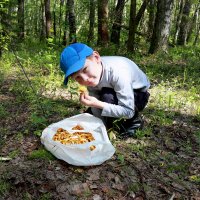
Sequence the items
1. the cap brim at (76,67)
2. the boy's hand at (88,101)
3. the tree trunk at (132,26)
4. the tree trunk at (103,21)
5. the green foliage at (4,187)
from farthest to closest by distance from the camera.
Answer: the tree trunk at (103,21) → the tree trunk at (132,26) → the boy's hand at (88,101) → the cap brim at (76,67) → the green foliage at (4,187)

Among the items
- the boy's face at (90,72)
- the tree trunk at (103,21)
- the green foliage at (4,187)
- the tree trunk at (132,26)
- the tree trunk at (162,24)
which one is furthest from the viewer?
the tree trunk at (103,21)

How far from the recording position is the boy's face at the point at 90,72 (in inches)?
119

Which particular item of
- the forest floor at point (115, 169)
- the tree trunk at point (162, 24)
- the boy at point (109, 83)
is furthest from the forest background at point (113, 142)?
the tree trunk at point (162, 24)

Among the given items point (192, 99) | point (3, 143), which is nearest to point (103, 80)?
point (3, 143)

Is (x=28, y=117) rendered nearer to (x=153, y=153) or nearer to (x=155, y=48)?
(x=153, y=153)

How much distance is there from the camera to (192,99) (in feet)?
16.5

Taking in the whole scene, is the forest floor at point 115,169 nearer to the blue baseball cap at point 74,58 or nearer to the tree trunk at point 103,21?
the blue baseball cap at point 74,58

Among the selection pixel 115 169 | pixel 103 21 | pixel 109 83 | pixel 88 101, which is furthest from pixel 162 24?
pixel 115 169

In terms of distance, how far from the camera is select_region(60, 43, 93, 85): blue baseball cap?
2.91m

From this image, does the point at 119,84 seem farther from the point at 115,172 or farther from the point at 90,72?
the point at 115,172

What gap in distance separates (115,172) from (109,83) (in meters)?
0.91

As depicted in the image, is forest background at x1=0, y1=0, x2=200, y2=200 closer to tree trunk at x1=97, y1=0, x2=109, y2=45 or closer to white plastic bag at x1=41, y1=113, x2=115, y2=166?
white plastic bag at x1=41, y1=113, x2=115, y2=166

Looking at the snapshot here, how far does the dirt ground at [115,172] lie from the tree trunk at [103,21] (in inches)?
233

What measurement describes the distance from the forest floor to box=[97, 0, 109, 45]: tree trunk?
5.59m
